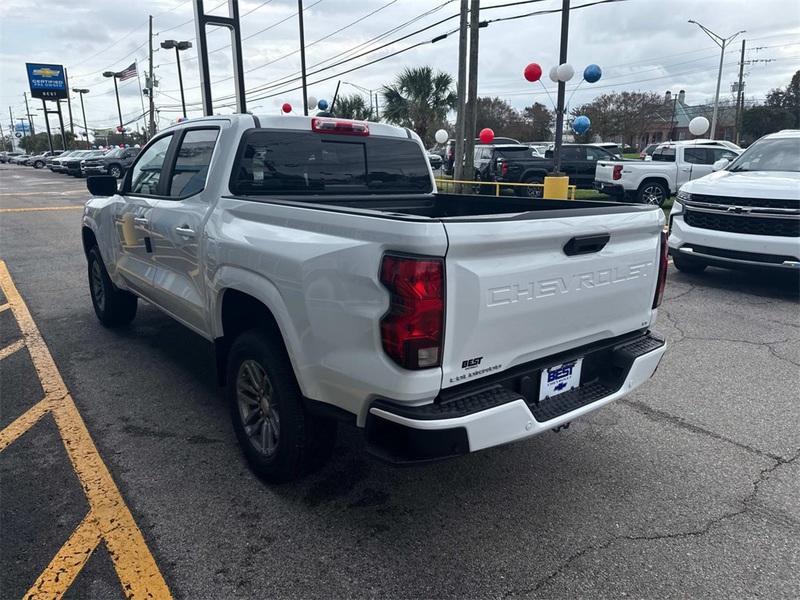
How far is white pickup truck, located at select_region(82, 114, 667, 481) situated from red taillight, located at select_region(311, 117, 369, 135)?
11 millimetres

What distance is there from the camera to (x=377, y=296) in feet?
7.20

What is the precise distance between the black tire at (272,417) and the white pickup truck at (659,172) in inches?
530

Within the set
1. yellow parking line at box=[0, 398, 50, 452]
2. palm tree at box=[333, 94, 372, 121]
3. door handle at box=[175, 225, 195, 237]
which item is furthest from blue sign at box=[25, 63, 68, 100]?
door handle at box=[175, 225, 195, 237]

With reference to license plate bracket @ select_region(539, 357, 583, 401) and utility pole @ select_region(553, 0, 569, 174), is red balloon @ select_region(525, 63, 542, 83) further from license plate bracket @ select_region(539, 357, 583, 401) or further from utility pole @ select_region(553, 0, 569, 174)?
license plate bracket @ select_region(539, 357, 583, 401)

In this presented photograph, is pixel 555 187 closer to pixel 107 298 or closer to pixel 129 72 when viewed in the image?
pixel 107 298

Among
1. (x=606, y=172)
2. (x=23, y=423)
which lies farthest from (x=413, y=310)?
(x=606, y=172)

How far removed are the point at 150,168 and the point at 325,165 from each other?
161cm

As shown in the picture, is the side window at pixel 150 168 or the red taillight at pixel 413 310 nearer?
the red taillight at pixel 413 310

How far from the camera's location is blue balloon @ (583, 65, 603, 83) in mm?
13961

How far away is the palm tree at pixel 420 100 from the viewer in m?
32.4

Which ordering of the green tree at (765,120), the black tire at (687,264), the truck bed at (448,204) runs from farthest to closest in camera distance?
the green tree at (765,120), the black tire at (687,264), the truck bed at (448,204)

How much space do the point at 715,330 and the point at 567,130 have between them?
5625 cm

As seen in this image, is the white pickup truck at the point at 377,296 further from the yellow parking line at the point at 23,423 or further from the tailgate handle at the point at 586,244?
the yellow parking line at the point at 23,423

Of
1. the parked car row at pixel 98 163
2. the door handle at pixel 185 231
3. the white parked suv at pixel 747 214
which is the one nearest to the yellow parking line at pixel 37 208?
the parked car row at pixel 98 163
